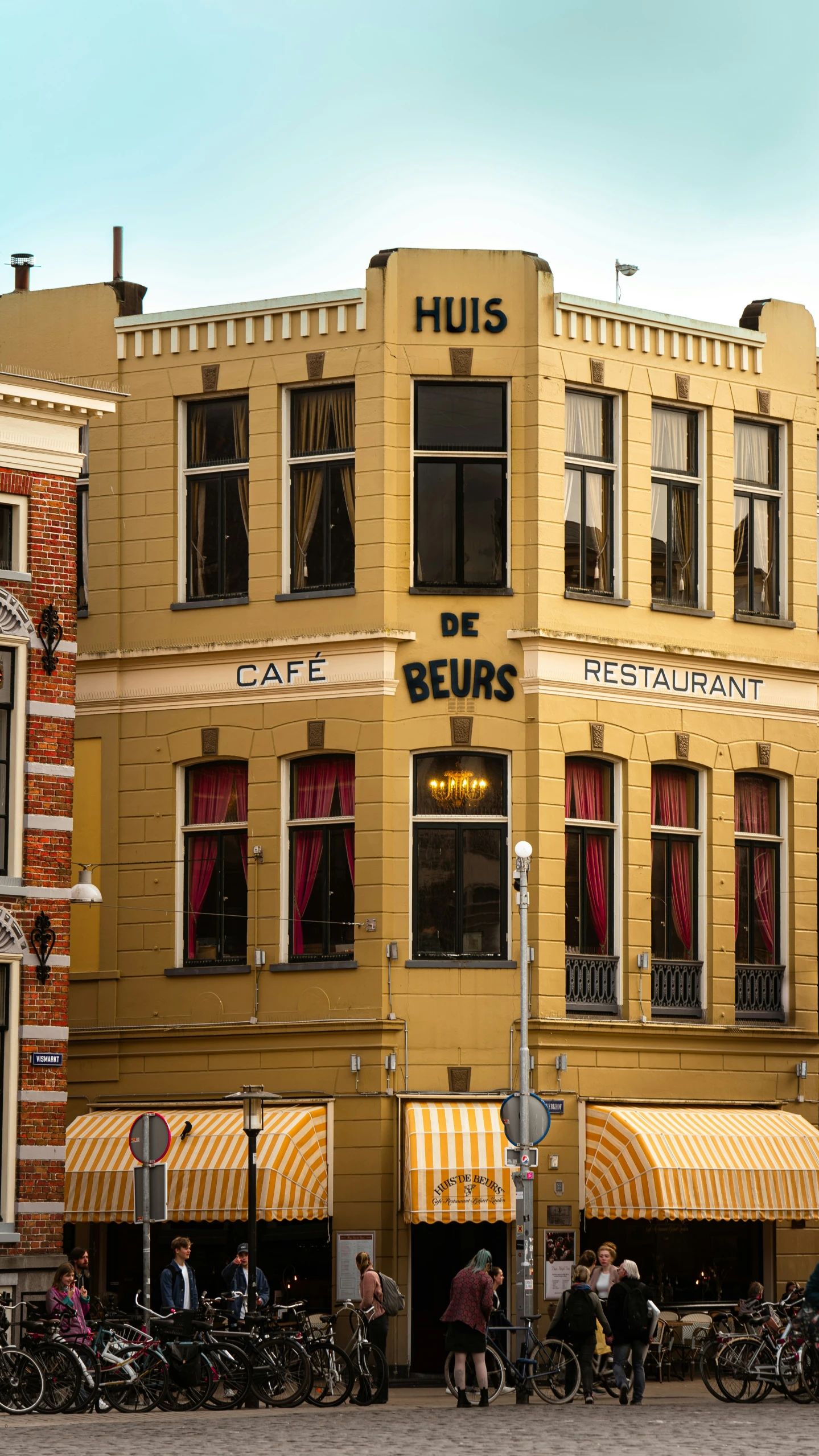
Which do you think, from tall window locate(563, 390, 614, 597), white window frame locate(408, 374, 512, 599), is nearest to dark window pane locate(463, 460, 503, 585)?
white window frame locate(408, 374, 512, 599)

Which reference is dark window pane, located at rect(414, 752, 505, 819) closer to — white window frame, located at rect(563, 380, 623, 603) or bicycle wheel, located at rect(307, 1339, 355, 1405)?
white window frame, located at rect(563, 380, 623, 603)

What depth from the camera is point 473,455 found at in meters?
32.4

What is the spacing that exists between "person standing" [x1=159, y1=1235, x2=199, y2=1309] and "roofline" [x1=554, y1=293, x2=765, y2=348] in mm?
13316

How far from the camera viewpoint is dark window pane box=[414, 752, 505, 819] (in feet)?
105

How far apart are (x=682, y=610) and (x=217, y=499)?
21.4 ft

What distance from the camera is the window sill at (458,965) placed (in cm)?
3136

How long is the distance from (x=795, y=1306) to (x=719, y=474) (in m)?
11.5

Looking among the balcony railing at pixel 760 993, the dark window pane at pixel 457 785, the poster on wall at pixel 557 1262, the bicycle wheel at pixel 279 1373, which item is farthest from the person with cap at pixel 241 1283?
the balcony railing at pixel 760 993

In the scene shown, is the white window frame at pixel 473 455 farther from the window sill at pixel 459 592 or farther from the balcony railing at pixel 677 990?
the balcony railing at pixel 677 990

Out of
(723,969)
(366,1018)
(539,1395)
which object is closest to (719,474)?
(723,969)

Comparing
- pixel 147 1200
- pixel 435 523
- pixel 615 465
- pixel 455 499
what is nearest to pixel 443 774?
pixel 435 523

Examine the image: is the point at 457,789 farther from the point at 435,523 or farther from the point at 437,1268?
the point at 437,1268

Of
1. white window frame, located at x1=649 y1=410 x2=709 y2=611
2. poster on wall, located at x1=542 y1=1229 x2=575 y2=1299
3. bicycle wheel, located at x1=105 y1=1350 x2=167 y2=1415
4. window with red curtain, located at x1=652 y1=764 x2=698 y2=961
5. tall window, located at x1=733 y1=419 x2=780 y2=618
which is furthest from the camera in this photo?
→ tall window, located at x1=733 y1=419 x2=780 y2=618

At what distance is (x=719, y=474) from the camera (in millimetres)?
34031
